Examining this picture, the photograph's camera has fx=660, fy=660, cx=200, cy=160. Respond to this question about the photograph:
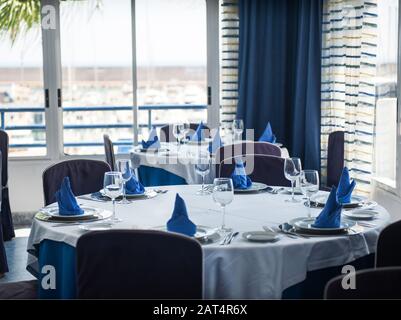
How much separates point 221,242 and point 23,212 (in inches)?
169

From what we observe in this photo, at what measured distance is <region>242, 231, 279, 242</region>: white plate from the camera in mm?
2223

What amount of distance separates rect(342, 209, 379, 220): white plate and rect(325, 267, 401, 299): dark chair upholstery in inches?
39.8

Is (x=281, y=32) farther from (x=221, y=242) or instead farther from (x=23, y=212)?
(x=221, y=242)

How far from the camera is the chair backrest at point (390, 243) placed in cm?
211

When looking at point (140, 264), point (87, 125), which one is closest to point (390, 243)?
point (140, 264)

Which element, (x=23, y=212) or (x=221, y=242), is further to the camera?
(x=23, y=212)

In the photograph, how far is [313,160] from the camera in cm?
615

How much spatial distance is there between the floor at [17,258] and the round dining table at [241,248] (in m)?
1.58

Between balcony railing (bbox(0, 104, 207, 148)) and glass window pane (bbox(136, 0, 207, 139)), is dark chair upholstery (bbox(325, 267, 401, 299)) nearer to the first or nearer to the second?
glass window pane (bbox(136, 0, 207, 139))

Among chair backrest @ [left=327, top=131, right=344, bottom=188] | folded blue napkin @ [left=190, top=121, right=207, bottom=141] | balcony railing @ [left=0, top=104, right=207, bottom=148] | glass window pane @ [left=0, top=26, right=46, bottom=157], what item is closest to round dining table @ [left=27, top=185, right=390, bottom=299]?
chair backrest @ [left=327, top=131, right=344, bottom=188]

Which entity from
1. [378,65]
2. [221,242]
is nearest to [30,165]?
[378,65]

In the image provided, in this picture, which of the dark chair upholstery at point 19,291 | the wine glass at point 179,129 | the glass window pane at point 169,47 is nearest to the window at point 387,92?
the wine glass at point 179,129

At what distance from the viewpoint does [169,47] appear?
268 inches

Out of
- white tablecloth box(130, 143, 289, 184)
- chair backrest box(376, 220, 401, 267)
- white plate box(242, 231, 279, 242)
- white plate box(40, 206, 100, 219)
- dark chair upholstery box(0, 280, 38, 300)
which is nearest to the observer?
chair backrest box(376, 220, 401, 267)
